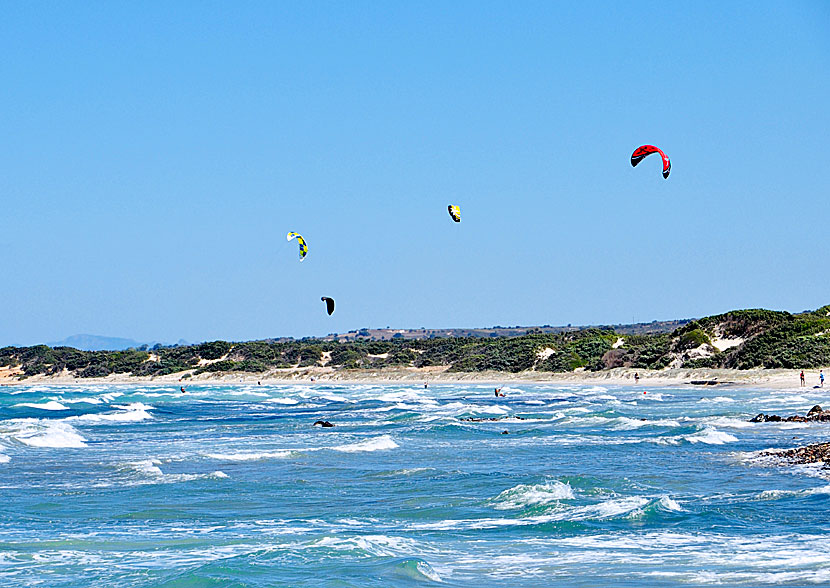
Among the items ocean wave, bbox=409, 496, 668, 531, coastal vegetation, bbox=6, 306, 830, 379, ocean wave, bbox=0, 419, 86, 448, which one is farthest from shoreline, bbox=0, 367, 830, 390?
ocean wave, bbox=409, 496, 668, 531

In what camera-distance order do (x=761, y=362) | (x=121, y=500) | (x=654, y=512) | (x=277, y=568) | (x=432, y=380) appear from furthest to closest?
(x=432, y=380)
(x=761, y=362)
(x=121, y=500)
(x=654, y=512)
(x=277, y=568)

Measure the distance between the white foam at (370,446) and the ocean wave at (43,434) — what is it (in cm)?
859

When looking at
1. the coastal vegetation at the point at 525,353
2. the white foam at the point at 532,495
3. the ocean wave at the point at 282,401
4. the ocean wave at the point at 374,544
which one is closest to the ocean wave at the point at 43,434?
the white foam at the point at 532,495

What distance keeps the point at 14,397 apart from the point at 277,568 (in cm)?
6153

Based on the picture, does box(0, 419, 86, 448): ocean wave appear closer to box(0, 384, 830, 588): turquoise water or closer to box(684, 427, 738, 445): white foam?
box(0, 384, 830, 588): turquoise water

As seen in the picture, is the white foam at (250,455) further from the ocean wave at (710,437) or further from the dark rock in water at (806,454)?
the dark rock in water at (806,454)

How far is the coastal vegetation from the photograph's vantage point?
64.9 meters

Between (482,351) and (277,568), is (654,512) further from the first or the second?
(482,351)

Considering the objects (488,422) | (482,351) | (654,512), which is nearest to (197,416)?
(488,422)

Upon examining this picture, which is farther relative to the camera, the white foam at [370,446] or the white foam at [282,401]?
the white foam at [282,401]

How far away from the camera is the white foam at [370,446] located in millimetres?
28109

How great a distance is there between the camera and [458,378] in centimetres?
7912

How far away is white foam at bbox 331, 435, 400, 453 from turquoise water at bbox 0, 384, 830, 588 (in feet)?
0.30

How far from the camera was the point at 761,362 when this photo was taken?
201ft
